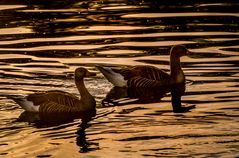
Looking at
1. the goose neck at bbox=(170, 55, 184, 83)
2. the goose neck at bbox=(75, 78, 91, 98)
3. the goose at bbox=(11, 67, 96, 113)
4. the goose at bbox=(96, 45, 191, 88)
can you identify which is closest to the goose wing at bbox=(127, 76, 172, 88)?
the goose at bbox=(96, 45, 191, 88)

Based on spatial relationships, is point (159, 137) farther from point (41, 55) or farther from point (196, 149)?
point (41, 55)

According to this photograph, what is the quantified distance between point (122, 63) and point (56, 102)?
599 cm

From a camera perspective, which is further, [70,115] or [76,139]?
[70,115]

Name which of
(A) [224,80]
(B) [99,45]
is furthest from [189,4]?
(A) [224,80]

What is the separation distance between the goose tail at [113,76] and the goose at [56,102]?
2.44 meters

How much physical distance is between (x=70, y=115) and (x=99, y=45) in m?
9.06

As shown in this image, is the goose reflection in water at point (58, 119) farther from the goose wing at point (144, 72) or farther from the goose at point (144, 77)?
the goose wing at point (144, 72)

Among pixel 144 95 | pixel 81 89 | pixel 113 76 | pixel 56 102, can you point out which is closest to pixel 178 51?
pixel 144 95

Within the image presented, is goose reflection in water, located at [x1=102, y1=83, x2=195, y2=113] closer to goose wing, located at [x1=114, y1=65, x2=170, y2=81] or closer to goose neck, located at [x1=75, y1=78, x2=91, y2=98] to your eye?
goose wing, located at [x1=114, y1=65, x2=170, y2=81]

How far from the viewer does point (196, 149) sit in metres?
17.6

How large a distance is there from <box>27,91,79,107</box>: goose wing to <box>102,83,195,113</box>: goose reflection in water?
1.01m

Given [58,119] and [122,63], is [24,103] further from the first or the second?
[122,63]

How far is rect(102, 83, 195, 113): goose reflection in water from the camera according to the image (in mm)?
22748

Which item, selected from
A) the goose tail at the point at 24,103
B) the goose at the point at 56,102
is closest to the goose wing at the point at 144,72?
the goose at the point at 56,102
